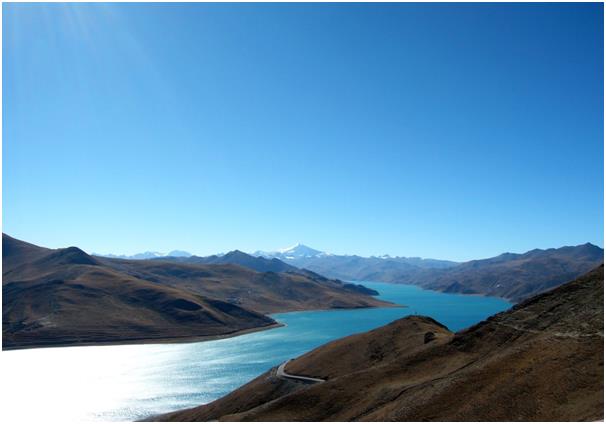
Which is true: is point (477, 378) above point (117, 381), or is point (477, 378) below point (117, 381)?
above

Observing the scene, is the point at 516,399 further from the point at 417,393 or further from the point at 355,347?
the point at 355,347

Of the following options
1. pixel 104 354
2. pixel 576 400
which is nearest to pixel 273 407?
pixel 576 400

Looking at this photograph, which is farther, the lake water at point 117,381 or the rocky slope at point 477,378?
the lake water at point 117,381

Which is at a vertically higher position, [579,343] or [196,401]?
[579,343]

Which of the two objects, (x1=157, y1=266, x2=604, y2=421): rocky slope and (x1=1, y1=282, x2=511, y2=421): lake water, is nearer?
(x1=157, y1=266, x2=604, y2=421): rocky slope

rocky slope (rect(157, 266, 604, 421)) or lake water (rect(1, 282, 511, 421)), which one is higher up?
rocky slope (rect(157, 266, 604, 421))

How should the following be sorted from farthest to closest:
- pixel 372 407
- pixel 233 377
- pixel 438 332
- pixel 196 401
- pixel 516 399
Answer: pixel 233 377
pixel 196 401
pixel 438 332
pixel 372 407
pixel 516 399

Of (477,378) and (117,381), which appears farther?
(117,381)

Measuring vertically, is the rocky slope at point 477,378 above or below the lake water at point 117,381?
above
